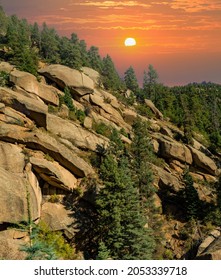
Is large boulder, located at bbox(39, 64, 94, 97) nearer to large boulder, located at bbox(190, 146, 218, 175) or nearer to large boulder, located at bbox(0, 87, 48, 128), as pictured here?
large boulder, located at bbox(0, 87, 48, 128)

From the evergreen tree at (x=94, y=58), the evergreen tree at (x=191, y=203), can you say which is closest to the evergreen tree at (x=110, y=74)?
the evergreen tree at (x=94, y=58)

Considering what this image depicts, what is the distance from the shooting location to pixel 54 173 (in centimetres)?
4000

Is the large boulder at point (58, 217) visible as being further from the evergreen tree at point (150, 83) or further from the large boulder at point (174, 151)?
the evergreen tree at point (150, 83)

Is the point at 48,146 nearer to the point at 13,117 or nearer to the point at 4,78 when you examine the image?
the point at 13,117

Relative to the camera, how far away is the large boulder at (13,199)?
106 feet

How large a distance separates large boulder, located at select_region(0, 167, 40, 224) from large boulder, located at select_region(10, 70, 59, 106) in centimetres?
2401

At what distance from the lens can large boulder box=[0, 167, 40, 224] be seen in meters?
32.2

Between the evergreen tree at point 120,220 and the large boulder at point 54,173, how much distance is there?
466cm

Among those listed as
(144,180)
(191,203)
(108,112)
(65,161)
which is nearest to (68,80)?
(108,112)

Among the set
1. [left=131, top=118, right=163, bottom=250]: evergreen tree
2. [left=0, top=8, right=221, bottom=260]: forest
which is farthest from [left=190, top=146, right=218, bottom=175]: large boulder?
[left=131, top=118, right=163, bottom=250]: evergreen tree

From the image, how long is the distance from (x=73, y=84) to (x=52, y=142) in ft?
94.4

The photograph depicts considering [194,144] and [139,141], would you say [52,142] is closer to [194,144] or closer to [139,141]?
[139,141]
